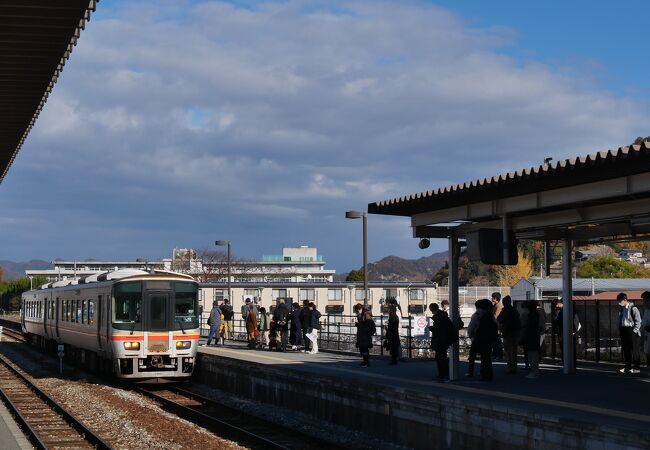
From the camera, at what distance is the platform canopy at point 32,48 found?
13.5m

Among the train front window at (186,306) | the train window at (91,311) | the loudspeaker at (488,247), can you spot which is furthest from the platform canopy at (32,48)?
the loudspeaker at (488,247)

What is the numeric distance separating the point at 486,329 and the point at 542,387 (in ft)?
6.26

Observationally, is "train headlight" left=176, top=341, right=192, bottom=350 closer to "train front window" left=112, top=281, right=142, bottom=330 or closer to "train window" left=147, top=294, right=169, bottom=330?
"train window" left=147, top=294, right=169, bottom=330

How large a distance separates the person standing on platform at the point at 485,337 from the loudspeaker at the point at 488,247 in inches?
48.6

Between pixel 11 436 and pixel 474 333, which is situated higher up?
pixel 474 333

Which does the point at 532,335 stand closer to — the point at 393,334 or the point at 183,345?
the point at 393,334

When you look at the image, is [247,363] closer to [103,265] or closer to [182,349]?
[182,349]

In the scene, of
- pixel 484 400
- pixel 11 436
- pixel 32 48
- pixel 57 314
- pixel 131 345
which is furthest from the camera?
pixel 57 314

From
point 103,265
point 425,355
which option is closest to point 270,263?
point 103,265

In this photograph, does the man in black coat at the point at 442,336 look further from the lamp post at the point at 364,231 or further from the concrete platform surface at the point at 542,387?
the lamp post at the point at 364,231

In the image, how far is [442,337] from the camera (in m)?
17.3

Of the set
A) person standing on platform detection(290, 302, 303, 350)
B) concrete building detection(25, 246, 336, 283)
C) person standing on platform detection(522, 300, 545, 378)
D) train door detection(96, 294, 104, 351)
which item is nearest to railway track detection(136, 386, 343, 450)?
train door detection(96, 294, 104, 351)

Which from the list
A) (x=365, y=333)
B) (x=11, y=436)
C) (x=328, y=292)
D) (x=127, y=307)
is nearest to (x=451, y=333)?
(x=365, y=333)

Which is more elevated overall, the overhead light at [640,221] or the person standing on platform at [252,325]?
the overhead light at [640,221]
